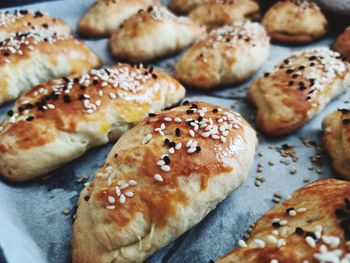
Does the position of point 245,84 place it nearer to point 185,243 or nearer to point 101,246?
point 185,243

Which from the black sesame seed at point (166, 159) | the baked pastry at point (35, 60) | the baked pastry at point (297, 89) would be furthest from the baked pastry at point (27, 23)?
the black sesame seed at point (166, 159)

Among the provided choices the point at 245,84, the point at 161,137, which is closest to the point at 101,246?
the point at 161,137

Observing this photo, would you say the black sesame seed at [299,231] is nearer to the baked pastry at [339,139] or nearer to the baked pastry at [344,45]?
the baked pastry at [339,139]

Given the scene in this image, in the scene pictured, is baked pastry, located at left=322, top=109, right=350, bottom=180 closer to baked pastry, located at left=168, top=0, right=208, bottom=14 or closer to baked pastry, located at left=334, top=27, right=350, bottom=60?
baked pastry, located at left=334, top=27, right=350, bottom=60

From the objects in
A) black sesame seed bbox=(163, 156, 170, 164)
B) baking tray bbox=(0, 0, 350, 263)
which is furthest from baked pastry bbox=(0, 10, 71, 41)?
black sesame seed bbox=(163, 156, 170, 164)

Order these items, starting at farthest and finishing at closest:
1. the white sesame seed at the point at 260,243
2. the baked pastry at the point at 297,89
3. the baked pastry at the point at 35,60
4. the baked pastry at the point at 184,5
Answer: the baked pastry at the point at 184,5 < the baked pastry at the point at 35,60 < the baked pastry at the point at 297,89 < the white sesame seed at the point at 260,243

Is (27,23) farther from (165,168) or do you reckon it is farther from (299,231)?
(299,231)
